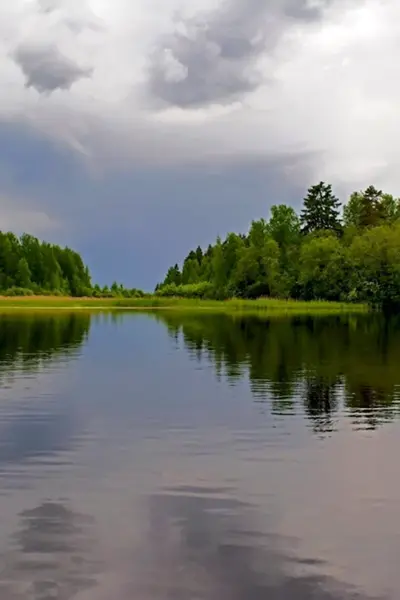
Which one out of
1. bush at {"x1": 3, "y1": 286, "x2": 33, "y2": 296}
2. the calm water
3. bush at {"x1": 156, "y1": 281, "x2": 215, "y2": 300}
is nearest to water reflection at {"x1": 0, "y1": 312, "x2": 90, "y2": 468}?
the calm water

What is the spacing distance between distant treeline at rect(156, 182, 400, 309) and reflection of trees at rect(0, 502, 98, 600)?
122578mm

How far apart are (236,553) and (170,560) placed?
3.72ft

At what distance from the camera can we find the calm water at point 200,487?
10930mm

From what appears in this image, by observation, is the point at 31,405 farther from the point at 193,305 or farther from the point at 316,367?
the point at 193,305

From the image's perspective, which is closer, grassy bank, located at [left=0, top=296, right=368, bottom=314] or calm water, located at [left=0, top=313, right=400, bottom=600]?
calm water, located at [left=0, top=313, right=400, bottom=600]

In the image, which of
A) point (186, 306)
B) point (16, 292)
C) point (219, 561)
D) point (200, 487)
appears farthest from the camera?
point (16, 292)

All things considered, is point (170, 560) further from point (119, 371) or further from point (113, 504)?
point (119, 371)

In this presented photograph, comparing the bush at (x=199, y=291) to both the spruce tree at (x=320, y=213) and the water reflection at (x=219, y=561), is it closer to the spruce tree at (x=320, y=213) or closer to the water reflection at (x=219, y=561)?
the spruce tree at (x=320, y=213)

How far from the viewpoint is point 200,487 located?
616 inches

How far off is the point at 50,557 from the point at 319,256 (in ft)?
435

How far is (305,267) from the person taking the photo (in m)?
143

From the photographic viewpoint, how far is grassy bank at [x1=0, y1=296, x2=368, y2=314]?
445 ft

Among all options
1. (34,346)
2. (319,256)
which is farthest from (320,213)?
(34,346)

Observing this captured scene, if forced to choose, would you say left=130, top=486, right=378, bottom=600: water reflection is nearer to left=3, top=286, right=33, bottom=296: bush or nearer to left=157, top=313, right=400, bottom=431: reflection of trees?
left=157, top=313, right=400, bottom=431: reflection of trees
